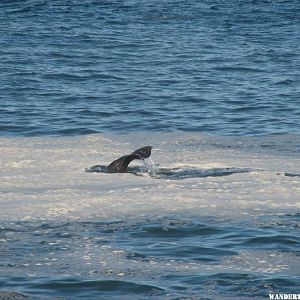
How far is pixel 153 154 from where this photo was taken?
17.1 meters

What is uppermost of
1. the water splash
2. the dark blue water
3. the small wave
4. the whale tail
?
the small wave

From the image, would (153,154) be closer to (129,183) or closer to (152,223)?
(129,183)

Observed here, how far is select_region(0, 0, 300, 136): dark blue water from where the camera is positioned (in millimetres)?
21047

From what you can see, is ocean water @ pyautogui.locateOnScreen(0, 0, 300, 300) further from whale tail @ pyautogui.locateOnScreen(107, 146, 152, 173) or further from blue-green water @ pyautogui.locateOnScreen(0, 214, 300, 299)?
whale tail @ pyautogui.locateOnScreen(107, 146, 152, 173)

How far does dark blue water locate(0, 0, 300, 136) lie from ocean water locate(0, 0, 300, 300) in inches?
2.1

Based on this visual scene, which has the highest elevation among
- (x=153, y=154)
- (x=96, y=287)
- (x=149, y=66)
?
(x=96, y=287)

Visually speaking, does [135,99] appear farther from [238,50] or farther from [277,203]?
[277,203]

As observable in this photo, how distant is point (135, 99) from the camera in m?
23.3

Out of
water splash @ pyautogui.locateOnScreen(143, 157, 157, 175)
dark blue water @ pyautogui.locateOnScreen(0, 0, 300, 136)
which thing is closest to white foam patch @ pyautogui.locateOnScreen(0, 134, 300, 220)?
water splash @ pyautogui.locateOnScreen(143, 157, 157, 175)

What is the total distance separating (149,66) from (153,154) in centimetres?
1053

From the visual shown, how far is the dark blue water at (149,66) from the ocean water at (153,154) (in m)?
0.05

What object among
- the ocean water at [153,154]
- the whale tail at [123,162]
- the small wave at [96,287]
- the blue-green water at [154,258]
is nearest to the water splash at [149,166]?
the ocean water at [153,154]

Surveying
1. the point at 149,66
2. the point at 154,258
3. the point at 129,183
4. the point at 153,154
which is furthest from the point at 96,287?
the point at 149,66

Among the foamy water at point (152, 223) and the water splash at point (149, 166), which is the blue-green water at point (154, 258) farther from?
the water splash at point (149, 166)
